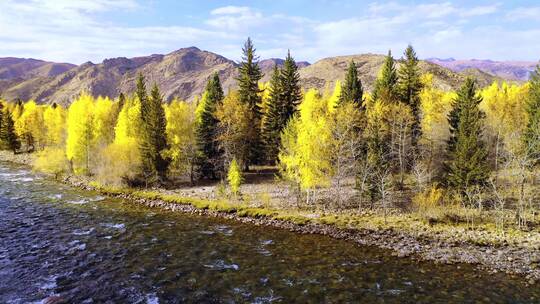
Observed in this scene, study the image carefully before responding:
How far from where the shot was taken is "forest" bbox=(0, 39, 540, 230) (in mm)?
38812

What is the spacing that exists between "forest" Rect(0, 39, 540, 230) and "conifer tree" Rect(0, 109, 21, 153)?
32089 mm

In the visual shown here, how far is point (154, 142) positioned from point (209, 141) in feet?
26.0

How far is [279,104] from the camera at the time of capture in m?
57.5

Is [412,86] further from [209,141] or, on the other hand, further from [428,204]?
[209,141]

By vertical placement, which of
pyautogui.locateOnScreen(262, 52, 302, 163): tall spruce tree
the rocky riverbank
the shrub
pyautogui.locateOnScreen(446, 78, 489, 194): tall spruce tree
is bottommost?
the rocky riverbank

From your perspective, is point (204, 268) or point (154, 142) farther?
point (154, 142)

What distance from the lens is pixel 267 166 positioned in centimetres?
6406

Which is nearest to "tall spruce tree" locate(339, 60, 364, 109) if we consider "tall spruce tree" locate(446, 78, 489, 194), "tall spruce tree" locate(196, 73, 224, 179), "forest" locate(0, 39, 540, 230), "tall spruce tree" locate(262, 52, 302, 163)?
"forest" locate(0, 39, 540, 230)

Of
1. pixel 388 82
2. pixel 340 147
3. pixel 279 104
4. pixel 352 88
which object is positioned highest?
pixel 388 82

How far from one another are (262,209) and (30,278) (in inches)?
901

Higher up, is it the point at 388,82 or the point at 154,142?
the point at 388,82

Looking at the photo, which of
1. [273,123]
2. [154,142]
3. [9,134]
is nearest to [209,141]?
[154,142]

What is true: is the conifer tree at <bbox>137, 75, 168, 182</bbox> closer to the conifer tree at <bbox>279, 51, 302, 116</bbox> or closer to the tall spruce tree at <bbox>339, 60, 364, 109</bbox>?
the conifer tree at <bbox>279, 51, 302, 116</bbox>

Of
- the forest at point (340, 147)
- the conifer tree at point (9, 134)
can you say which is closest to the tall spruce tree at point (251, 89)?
the forest at point (340, 147)
